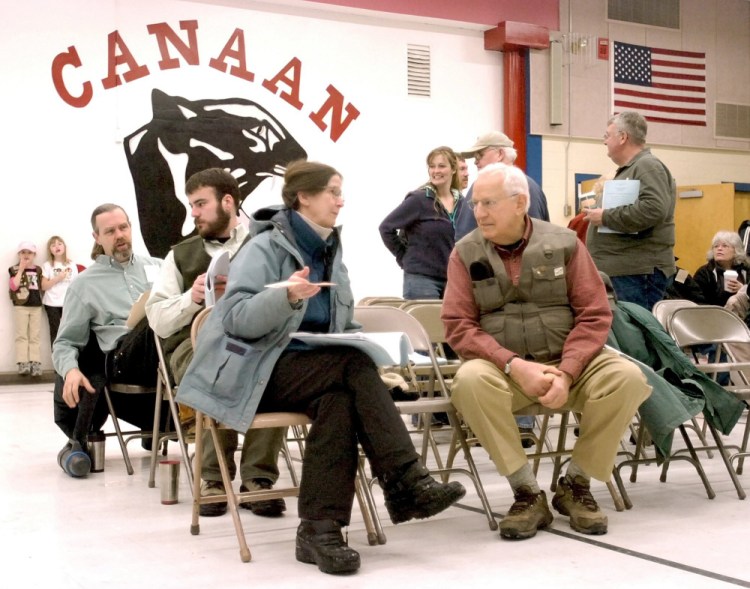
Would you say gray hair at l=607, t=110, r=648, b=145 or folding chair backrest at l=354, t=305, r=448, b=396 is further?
gray hair at l=607, t=110, r=648, b=145

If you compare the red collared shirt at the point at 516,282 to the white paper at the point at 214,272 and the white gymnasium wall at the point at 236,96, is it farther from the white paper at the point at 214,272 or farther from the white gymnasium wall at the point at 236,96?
the white gymnasium wall at the point at 236,96

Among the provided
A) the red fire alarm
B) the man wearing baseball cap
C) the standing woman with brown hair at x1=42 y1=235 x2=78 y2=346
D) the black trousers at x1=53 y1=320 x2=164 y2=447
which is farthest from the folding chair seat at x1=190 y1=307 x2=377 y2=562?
the red fire alarm

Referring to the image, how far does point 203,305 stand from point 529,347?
1198mm

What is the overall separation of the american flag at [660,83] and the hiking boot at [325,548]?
30.0 feet

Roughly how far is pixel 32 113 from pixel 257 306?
644cm

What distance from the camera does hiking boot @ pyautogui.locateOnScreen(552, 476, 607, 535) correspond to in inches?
118

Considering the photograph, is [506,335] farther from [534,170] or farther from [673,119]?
[673,119]

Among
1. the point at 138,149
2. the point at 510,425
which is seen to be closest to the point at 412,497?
the point at 510,425

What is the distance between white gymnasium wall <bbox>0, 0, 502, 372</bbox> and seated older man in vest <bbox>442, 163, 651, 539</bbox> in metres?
6.01

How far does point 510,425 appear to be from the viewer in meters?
3.05

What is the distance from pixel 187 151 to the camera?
8938 mm

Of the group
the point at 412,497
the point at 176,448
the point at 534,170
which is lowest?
the point at 176,448

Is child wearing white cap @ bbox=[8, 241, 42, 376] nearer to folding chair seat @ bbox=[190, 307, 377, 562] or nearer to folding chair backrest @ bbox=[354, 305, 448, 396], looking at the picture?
folding chair backrest @ bbox=[354, 305, 448, 396]

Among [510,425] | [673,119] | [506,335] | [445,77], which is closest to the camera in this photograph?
[510,425]
